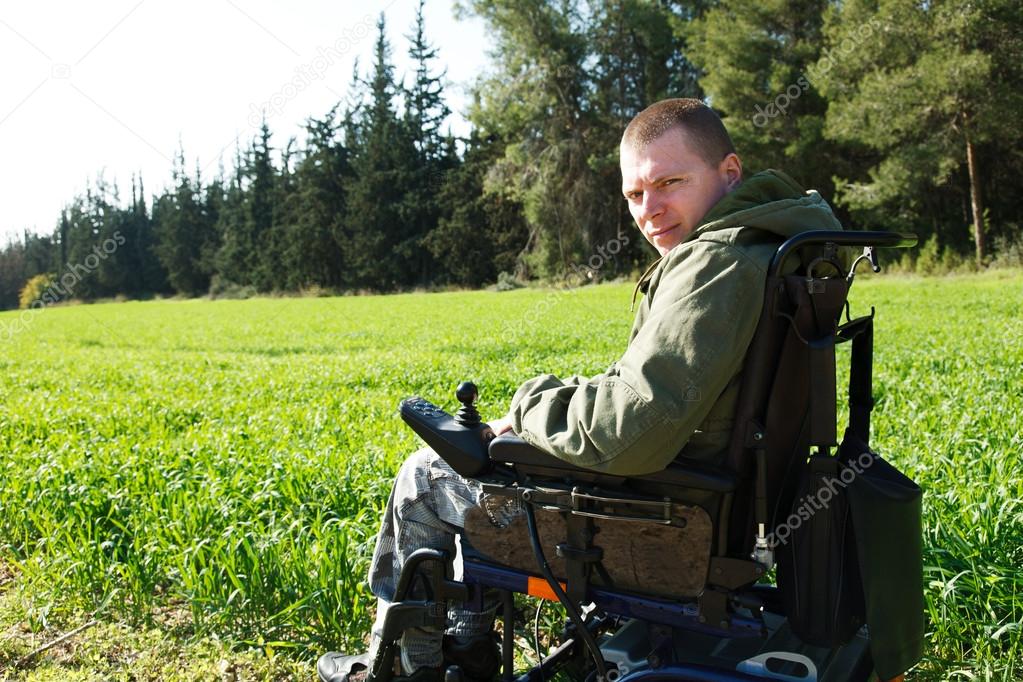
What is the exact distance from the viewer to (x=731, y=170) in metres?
2.33

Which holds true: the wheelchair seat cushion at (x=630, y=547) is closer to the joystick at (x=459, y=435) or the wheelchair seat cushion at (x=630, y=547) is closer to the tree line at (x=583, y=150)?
the joystick at (x=459, y=435)

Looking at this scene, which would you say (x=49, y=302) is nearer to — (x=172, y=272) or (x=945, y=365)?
(x=172, y=272)

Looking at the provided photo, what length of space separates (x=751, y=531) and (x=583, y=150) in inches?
1774

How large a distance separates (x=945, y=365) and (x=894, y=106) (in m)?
21.4

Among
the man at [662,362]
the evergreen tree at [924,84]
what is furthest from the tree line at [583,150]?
the man at [662,362]

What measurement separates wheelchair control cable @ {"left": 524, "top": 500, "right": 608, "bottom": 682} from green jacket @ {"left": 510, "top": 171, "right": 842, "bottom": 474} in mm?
218

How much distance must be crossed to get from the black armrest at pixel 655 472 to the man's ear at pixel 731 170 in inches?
30.3

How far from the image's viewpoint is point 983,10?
86.8 ft

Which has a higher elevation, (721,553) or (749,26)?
(749,26)

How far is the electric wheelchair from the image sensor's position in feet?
6.42

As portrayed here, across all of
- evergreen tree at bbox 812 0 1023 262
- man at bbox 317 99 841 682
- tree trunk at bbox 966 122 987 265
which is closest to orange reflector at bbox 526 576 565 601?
man at bbox 317 99 841 682

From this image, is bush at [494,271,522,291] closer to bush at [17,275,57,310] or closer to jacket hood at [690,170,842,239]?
jacket hood at [690,170,842,239]

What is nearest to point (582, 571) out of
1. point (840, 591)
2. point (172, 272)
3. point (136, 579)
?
point (840, 591)

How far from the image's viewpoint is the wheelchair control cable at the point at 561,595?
210cm
